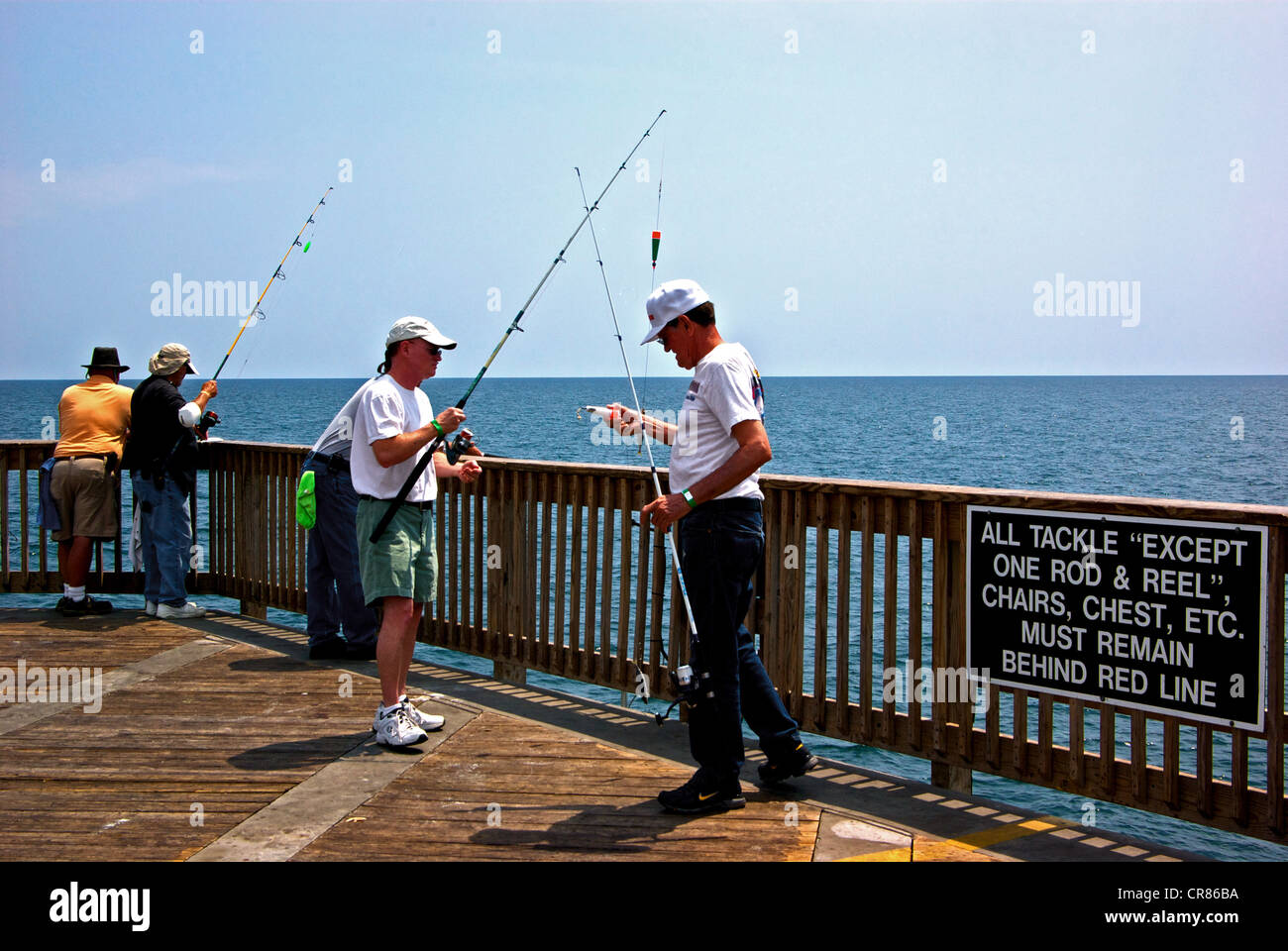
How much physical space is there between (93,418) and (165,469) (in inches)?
30.6

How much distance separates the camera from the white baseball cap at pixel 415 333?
5.09 m

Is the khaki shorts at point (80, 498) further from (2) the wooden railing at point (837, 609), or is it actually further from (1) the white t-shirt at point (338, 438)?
(1) the white t-shirt at point (338, 438)

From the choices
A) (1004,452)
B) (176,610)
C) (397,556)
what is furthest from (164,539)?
(1004,452)

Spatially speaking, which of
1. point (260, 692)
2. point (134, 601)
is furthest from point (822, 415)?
point (260, 692)

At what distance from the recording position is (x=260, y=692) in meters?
6.14

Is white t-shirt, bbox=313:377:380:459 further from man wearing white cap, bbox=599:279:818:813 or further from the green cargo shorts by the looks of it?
man wearing white cap, bbox=599:279:818:813

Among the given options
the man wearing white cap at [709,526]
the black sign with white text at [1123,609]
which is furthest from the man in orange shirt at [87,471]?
the black sign with white text at [1123,609]

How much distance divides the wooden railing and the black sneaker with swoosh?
756mm

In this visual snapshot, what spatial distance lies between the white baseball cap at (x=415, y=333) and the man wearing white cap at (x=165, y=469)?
3174mm
